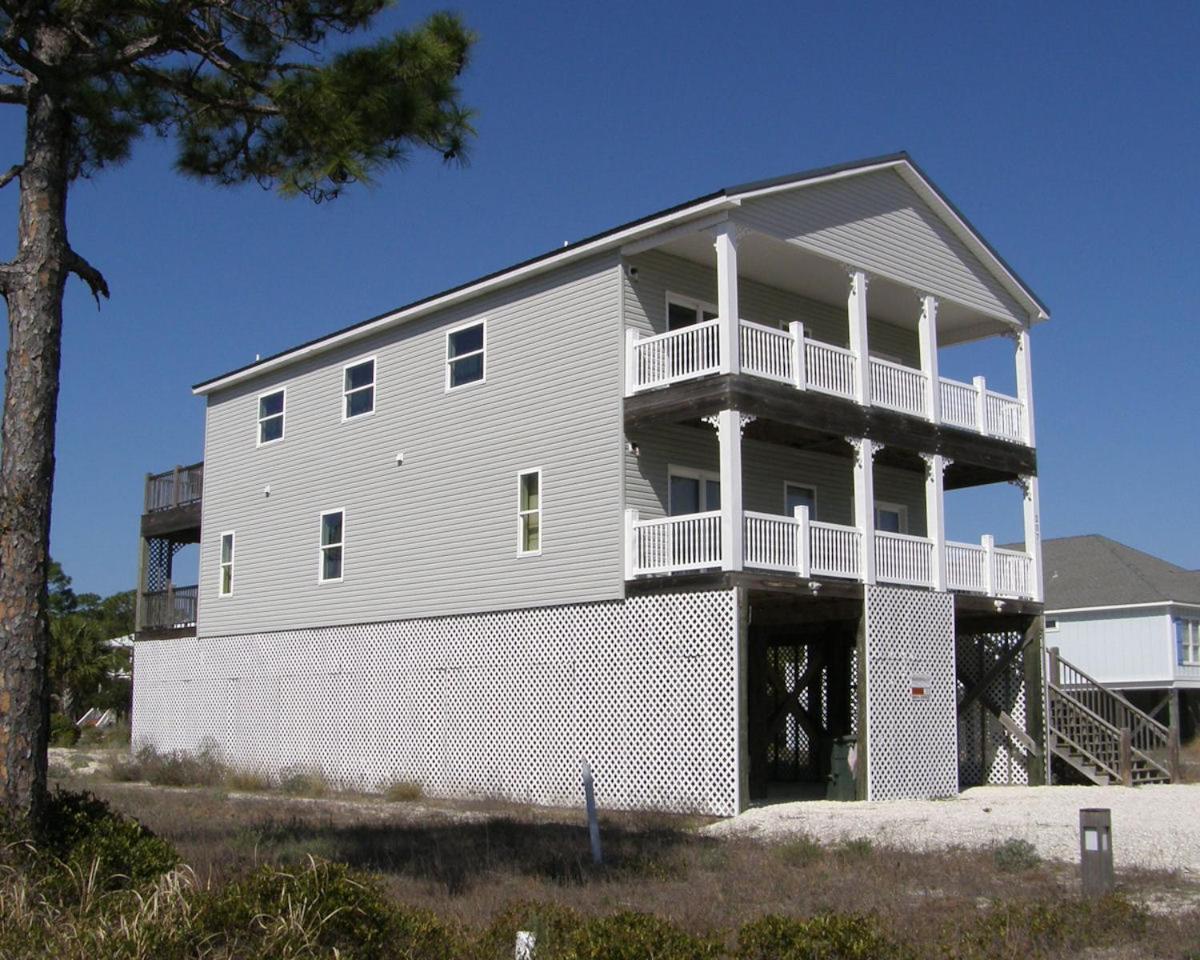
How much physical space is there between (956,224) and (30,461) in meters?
19.2

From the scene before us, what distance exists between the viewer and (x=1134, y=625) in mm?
44531

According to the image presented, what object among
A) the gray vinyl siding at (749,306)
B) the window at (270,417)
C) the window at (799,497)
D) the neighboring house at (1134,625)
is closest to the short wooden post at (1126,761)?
the window at (799,497)

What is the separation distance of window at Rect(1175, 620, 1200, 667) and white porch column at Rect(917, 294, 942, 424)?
23.1 m

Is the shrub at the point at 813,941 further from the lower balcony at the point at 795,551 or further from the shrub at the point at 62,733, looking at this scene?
the shrub at the point at 62,733

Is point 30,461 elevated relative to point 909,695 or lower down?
elevated

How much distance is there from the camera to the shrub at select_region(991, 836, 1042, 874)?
45.5ft

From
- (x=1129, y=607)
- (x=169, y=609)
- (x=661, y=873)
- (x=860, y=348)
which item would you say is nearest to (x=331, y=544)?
(x=169, y=609)

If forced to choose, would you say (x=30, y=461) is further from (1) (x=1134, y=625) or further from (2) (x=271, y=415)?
(1) (x=1134, y=625)

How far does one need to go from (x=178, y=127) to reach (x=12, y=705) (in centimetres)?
636

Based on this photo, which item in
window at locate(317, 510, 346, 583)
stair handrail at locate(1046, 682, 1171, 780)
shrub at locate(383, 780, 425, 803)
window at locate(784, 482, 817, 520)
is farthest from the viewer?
window at locate(317, 510, 346, 583)

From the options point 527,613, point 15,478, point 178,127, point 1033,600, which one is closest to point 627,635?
point 527,613

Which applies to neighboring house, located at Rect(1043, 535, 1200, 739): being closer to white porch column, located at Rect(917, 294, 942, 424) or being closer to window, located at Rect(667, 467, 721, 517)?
white porch column, located at Rect(917, 294, 942, 424)

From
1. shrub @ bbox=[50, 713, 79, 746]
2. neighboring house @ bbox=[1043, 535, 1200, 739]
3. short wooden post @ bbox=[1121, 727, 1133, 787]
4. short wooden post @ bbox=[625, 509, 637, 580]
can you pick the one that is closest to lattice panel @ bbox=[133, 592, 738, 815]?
short wooden post @ bbox=[625, 509, 637, 580]

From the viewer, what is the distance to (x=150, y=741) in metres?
33.5
